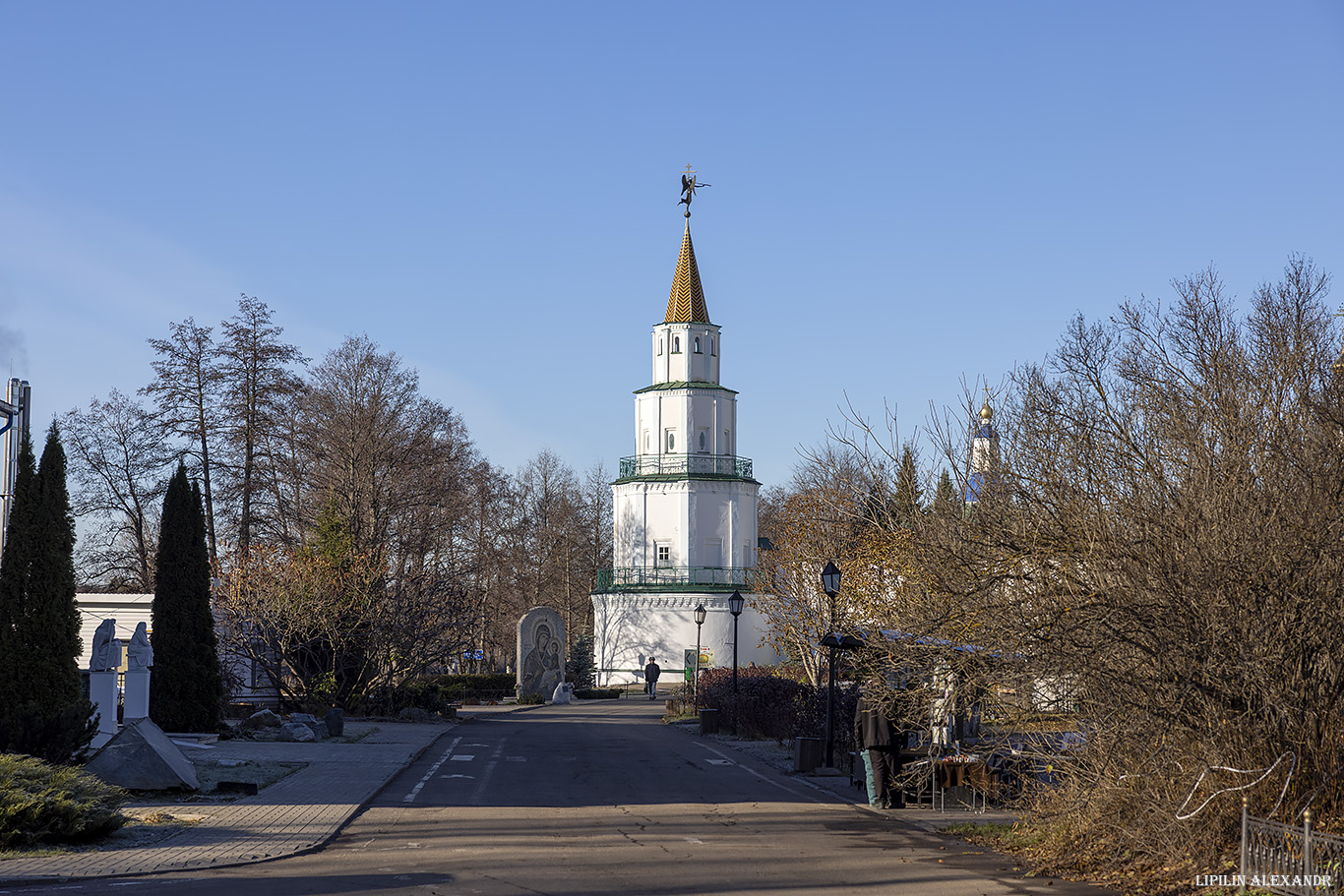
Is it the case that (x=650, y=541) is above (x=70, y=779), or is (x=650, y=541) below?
above

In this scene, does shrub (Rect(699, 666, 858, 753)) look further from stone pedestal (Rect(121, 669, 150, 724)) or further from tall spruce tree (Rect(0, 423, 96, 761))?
tall spruce tree (Rect(0, 423, 96, 761))

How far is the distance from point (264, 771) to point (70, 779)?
20.7ft

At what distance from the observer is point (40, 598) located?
17.0 metres

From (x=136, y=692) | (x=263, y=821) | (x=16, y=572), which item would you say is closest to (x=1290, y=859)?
(x=263, y=821)

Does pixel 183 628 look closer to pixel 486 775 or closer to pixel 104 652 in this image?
pixel 104 652

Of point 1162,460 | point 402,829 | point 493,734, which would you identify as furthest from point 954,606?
point 493,734

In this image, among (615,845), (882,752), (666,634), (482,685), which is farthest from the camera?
(666,634)

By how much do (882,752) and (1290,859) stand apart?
22.9ft

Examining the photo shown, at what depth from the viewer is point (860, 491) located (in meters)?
14.4

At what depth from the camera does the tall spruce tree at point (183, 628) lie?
25031mm

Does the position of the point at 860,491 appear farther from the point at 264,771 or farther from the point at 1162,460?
the point at 264,771

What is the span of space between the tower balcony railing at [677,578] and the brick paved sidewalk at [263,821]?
1608 inches

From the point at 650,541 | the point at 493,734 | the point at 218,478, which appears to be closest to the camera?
the point at 493,734

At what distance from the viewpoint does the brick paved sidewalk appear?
11.1m
